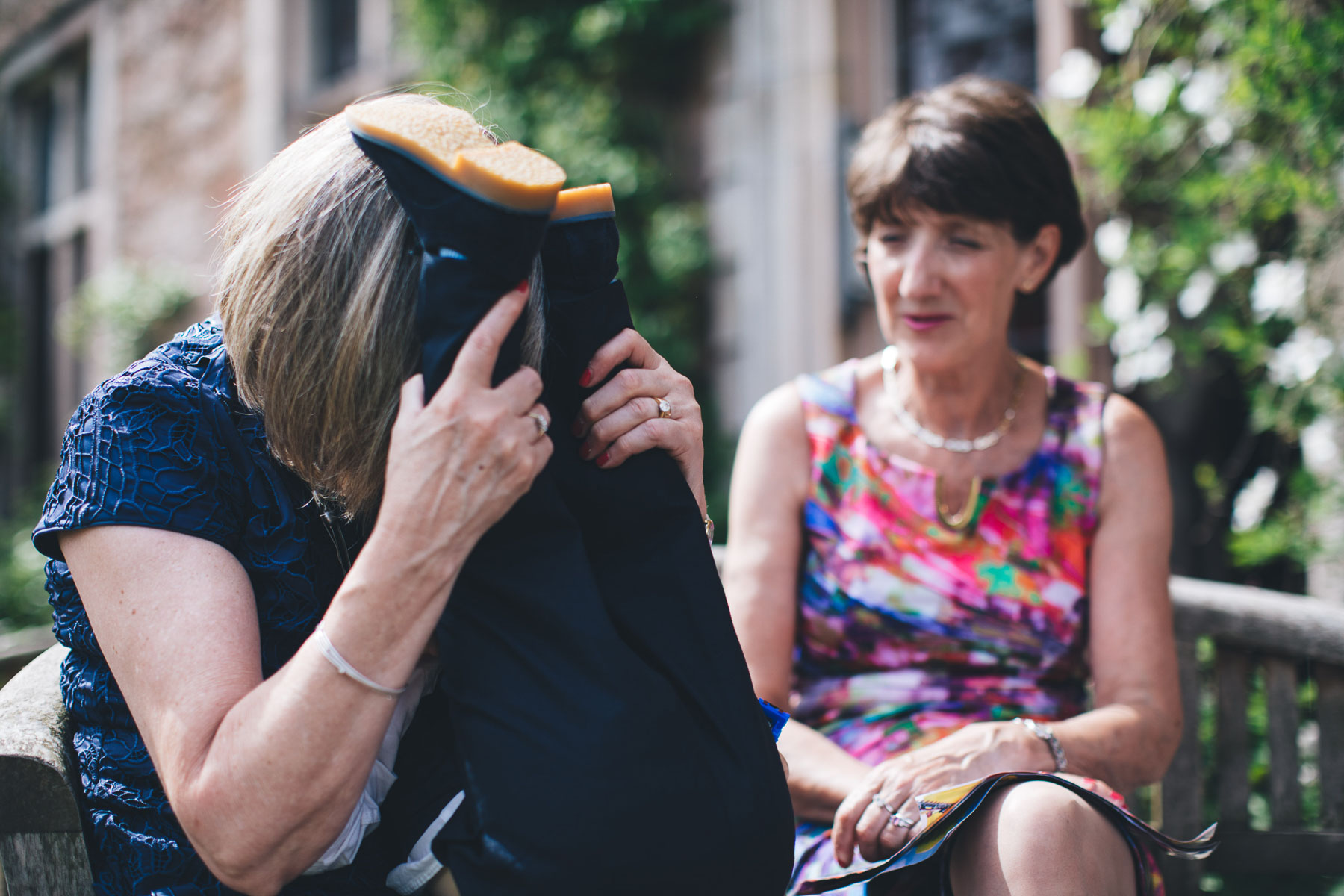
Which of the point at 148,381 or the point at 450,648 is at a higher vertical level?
the point at 148,381

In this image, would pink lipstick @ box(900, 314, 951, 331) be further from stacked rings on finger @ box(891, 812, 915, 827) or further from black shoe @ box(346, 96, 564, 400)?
black shoe @ box(346, 96, 564, 400)

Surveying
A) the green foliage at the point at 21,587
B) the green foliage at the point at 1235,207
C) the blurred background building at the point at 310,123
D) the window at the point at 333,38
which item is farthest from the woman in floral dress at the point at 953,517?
the window at the point at 333,38

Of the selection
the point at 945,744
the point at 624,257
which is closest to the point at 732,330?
the point at 624,257

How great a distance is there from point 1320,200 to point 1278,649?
1020 millimetres

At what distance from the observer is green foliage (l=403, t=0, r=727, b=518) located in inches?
193

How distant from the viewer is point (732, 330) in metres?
5.01

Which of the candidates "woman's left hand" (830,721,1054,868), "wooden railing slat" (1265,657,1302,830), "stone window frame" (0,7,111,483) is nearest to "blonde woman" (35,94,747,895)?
"woman's left hand" (830,721,1054,868)

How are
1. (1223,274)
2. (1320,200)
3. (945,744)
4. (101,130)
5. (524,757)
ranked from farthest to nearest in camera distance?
(101,130) < (1223,274) < (1320,200) < (945,744) < (524,757)

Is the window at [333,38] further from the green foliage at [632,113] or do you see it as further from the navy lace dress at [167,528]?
the navy lace dress at [167,528]

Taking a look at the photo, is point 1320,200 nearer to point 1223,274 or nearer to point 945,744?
point 1223,274

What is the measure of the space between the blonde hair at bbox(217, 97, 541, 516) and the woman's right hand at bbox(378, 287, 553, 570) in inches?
4.0

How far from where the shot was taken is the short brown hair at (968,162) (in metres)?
A: 1.87

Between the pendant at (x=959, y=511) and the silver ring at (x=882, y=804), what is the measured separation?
1.89 ft

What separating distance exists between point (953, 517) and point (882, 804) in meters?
0.62
